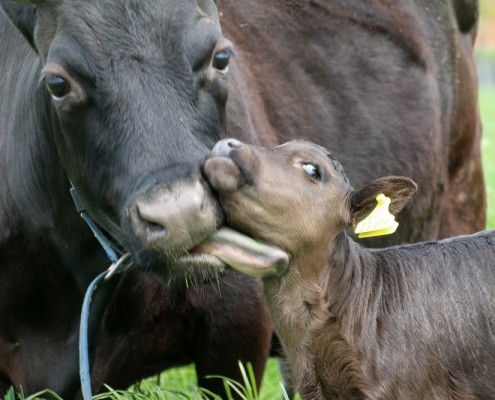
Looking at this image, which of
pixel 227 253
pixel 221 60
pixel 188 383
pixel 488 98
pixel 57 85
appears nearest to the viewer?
pixel 227 253

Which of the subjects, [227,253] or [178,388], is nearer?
[227,253]

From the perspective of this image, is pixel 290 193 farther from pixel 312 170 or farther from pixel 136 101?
pixel 136 101

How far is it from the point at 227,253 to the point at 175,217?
26 centimetres

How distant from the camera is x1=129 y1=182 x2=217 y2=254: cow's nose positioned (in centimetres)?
409

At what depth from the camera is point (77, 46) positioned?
453 cm

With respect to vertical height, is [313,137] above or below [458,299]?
below

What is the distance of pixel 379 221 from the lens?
4.48 meters

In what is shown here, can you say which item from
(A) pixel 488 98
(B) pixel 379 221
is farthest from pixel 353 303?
(A) pixel 488 98

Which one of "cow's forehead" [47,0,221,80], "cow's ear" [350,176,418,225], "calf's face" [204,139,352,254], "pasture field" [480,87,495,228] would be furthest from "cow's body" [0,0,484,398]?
"pasture field" [480,87,495,228]

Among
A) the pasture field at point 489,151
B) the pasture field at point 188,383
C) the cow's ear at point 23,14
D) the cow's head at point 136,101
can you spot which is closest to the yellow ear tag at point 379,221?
the cow's head at point 136,101

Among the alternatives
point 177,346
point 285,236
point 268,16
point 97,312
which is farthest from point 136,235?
point 268,16

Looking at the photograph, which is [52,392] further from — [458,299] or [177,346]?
[458,299]

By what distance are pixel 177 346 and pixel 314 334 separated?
1.23m

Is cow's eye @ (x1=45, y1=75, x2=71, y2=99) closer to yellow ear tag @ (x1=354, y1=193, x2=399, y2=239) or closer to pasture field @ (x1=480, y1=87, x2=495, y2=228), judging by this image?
yellow ear tag @ (x1=354, y1=193, x2=399, y2=239)
